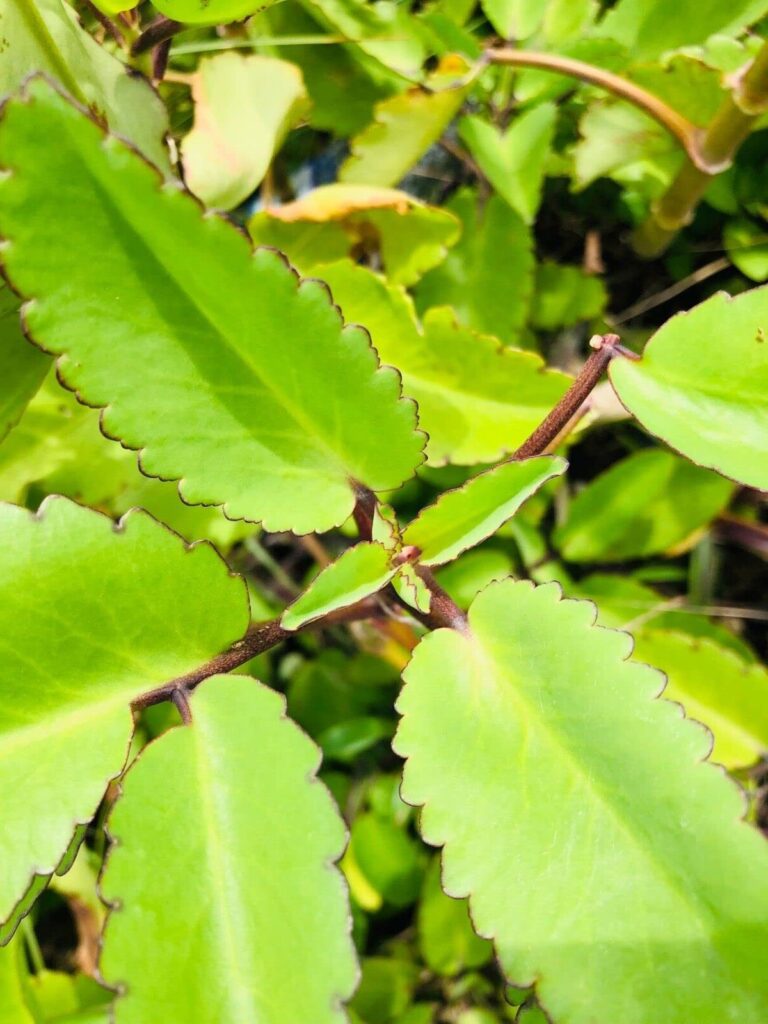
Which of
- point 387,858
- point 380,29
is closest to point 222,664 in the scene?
point 387,858

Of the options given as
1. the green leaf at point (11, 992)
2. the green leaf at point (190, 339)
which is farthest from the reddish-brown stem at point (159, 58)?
the green leaf at point (11, 992)

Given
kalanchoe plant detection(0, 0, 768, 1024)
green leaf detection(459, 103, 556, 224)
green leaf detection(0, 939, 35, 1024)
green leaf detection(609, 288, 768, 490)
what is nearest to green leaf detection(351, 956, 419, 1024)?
kalanchoe plant detection(0, 0, 768, 1024)

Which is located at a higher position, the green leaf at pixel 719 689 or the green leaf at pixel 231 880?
the green leaf at pixel 231 880

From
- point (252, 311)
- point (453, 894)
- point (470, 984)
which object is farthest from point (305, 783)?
point (470, 984)

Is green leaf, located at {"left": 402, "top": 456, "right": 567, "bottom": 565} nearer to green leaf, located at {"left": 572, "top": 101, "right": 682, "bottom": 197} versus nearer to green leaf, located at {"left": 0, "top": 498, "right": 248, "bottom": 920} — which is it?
green leaf, located at {"left": 0, "top": 498, "right": 248, "bottom": 920}

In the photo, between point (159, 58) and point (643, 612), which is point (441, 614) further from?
point (159, 58)

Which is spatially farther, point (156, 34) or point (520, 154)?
point (520, 154)

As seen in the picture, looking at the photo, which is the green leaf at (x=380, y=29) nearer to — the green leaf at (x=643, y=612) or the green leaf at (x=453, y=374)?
the green leaf at (x=453, y=374)
